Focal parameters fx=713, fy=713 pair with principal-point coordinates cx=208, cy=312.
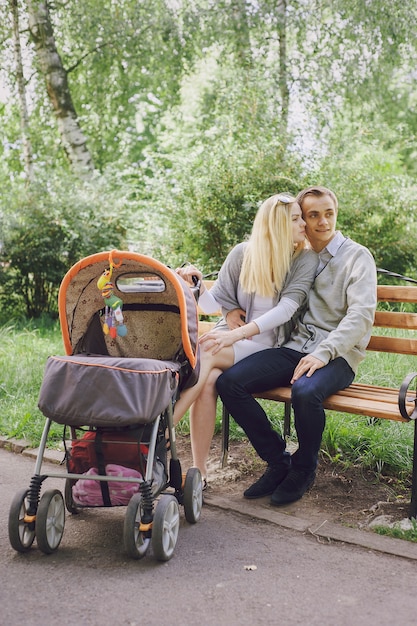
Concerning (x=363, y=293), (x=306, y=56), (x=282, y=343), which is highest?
(x=306, y=56)

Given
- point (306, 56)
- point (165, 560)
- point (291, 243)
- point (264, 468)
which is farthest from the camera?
point (306, 56)

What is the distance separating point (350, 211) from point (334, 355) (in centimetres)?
589

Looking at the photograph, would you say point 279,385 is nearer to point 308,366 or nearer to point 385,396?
point 308,366

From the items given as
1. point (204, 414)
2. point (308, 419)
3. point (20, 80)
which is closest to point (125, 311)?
point (204, 414)

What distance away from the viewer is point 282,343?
4258mm

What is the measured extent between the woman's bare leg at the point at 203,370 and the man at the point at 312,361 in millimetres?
96

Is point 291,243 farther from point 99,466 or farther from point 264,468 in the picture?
point 99,466

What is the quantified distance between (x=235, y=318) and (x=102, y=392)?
1.49m

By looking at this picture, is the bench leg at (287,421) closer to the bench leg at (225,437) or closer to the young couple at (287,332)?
the bench leg at (225,437)

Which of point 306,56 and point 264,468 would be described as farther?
point 306,56

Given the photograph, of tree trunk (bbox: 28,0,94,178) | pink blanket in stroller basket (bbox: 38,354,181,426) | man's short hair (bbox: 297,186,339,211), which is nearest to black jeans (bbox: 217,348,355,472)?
pink blanket in stroller basket (bbox: 38,354,181,426)

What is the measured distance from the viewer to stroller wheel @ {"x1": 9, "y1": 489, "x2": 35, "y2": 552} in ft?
10.4

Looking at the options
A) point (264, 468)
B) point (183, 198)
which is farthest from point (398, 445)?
point (183, 198)

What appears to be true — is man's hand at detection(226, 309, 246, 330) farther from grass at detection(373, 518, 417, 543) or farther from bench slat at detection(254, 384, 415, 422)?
grass at detection(373, 518, 417, 543)
